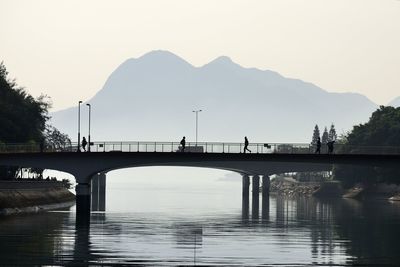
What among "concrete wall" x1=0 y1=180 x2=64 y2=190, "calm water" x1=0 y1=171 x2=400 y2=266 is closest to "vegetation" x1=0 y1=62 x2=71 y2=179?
"concrete wall" x1=0 y1=180 x2=64 y2=190

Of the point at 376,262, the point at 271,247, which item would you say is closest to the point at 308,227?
the point at 271,247

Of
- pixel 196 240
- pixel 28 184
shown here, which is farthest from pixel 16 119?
pixel 196 240

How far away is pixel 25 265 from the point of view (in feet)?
228

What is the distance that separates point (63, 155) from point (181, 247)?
57335mm

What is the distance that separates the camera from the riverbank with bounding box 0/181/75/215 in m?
131

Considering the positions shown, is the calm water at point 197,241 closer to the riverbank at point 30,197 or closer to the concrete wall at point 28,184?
the riverbank at point 30,197

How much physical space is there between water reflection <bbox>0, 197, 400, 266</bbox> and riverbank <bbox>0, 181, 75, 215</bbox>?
4.13 metres

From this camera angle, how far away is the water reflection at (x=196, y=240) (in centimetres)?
7519

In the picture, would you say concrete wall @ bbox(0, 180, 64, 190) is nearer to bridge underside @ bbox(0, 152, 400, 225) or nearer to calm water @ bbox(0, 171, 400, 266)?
bridge underside @ bbox(0, 152, 400, 225)

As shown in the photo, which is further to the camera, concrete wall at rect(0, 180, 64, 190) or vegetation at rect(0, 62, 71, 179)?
vegetation at rect(0, 62, 71, 179)

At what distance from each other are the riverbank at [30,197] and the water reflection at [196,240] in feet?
13.6

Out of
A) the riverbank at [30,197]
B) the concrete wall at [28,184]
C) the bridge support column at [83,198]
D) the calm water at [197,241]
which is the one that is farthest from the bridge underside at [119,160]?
the calm water at [197,241]

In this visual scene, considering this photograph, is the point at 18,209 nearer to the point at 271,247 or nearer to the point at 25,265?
the point at 271,247

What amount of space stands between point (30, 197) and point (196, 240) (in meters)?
55.0
